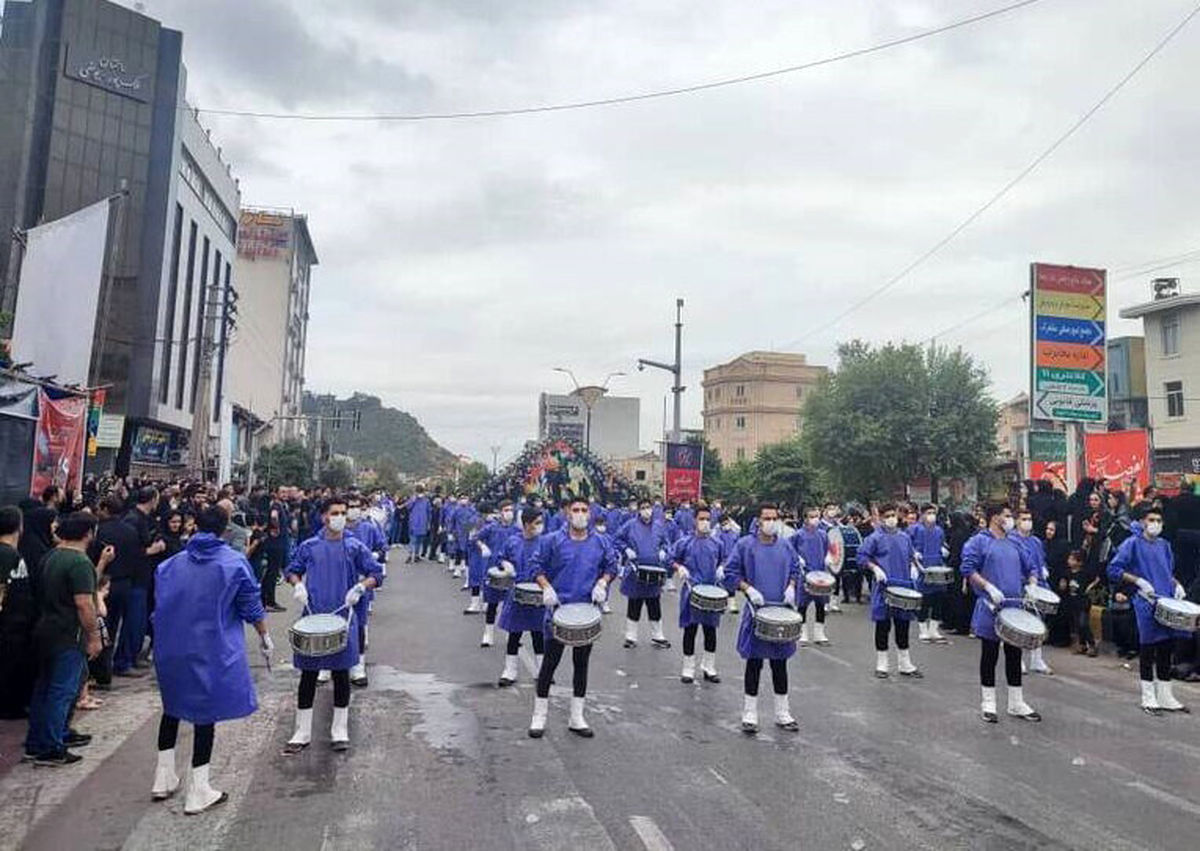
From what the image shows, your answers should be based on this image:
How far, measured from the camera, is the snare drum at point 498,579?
35.6 ft

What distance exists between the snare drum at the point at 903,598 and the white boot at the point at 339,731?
6370 millimetres

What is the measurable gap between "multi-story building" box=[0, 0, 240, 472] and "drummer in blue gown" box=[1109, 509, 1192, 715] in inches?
1423

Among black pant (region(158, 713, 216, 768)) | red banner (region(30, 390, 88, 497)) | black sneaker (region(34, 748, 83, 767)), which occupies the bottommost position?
black sneaker (region(34, 748, 83, 767))

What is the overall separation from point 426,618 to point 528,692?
590cm

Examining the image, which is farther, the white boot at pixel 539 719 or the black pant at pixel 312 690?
the white boot at pixel 539 719

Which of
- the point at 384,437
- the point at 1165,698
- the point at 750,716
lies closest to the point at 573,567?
the point at 750,716

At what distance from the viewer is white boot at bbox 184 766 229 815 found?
540cm

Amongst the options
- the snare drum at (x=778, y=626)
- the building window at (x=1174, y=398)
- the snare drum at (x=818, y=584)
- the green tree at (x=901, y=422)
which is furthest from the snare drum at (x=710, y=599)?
the building window at (x=1174, y=398)

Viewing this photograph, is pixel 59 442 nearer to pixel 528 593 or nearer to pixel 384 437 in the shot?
pixel 528 593

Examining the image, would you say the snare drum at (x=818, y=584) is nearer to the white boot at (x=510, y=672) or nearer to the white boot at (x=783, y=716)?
the white boot at (x=783, y=716)

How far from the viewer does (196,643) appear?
5.64 m

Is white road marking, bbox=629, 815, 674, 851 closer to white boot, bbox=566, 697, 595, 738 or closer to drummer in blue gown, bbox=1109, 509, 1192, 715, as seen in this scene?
white boot, bbox=566, 697, 595, 738

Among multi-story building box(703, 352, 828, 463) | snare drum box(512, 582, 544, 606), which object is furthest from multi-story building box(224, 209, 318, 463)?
snare drum box(512, 582, 544, 606)

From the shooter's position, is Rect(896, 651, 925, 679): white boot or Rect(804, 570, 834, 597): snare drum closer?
Rect(896, 651, 925, 679): white boot
